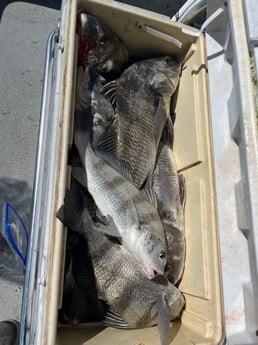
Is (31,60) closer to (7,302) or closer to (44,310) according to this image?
(7,302)

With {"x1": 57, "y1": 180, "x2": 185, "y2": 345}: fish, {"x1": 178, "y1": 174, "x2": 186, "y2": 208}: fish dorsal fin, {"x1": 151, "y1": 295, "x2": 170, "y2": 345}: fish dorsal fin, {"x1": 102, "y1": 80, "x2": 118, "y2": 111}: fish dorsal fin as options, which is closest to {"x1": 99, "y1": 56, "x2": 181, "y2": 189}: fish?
{"x1": 102, "y1": 80, "x2": 118, "y2": 111}: fish dorsal fin

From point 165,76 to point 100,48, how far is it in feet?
0.85

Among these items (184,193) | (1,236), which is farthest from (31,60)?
(184,193)

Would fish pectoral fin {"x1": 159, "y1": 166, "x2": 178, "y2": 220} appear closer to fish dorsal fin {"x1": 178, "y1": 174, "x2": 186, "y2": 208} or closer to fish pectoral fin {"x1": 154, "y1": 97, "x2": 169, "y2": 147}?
fish dorsal fin {"x1": 178, "y1": 174, "x2": 186, "y2": 208}

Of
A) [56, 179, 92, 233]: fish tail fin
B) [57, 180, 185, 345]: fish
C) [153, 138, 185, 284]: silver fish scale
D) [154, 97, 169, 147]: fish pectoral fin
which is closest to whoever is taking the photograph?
[56, 179, 92, 233]: fish tail fin

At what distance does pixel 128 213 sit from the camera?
4.23 feet

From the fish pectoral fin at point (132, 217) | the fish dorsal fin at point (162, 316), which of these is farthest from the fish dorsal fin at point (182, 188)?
the fish dorsal fin at point (162, 316)

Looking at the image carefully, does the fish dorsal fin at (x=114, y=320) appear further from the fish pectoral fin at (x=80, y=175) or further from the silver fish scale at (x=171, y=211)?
the fish pectoral fin at (x=80, y=175)

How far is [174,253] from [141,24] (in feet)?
2.68

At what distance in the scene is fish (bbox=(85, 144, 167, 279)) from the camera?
128 cm

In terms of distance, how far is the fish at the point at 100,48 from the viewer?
1.45 metres

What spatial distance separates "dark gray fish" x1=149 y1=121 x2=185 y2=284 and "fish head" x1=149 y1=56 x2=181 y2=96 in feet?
0.67

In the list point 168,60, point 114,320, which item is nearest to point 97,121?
point 168,60

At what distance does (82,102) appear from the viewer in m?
1.45
